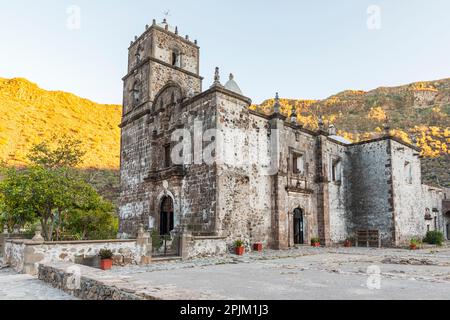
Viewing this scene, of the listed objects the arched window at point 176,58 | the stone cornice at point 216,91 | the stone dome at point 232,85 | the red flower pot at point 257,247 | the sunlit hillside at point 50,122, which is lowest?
the red flower pot at point 257,247

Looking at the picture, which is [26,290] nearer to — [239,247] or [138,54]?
[239,247]

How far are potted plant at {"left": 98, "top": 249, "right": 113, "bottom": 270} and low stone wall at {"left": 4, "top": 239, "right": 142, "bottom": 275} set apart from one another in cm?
26

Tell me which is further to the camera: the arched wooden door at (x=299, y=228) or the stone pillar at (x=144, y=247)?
the arched wooden door at (x=299, y=228)

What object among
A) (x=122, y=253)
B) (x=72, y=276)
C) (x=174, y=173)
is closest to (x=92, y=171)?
(x=174, y=173)

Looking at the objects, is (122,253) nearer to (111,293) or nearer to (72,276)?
(72,276)

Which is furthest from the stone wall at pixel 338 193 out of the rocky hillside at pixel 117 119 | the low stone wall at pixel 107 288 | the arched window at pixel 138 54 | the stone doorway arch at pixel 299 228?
the rocky hillside at pixel 117 119

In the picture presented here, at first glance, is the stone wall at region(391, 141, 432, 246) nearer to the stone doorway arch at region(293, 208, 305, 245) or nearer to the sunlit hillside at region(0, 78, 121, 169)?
the stone doorway arch at region(293, 208, 305, 245)

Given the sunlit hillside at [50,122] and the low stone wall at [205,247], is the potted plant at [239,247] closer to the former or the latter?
the low stone wall at [205,247]

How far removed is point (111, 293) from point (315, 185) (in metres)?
18.0

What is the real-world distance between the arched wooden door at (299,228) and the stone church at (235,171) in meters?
0.06

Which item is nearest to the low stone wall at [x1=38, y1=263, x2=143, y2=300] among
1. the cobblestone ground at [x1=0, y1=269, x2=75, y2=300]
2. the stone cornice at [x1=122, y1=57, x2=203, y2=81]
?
the cobblestone ground at [x1=0, y1=269, x2=75, y2=300]

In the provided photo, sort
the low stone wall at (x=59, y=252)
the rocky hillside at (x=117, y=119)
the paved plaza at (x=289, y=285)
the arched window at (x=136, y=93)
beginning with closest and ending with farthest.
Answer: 1. the paved plaza at (x=289, y=285)
2. the low stone wall at (x=59, y=252)
3. the arched window at (x=136, y=93)
4. the rocky hillside at (x=117, y=119)

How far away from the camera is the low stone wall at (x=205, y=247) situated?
13.9 metres
